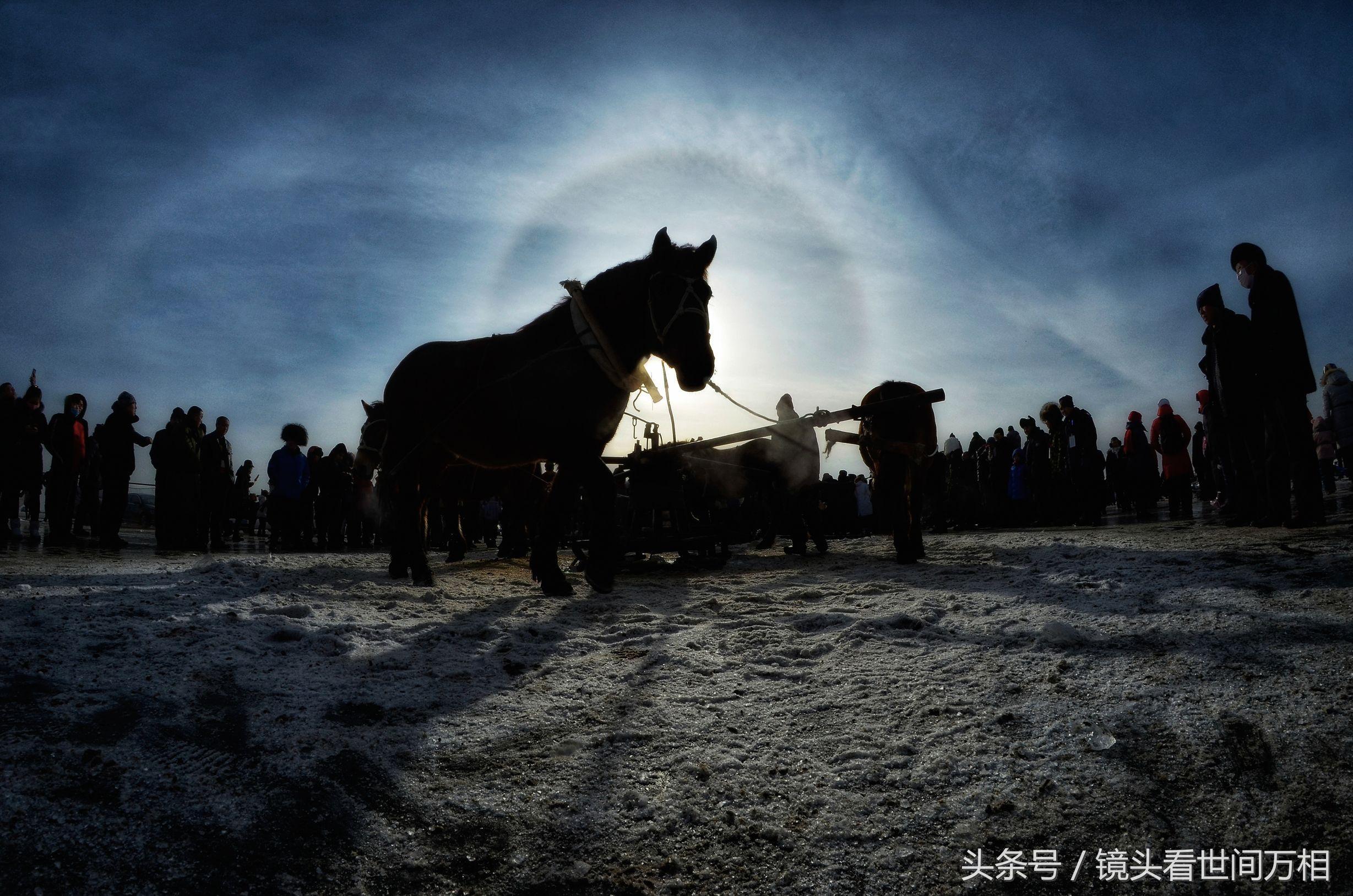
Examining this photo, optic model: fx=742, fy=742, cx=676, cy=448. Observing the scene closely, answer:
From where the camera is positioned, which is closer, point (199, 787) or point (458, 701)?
point (199, 787)

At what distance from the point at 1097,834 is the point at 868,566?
4.80 meters

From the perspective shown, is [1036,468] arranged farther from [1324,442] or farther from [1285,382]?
[1285,382]

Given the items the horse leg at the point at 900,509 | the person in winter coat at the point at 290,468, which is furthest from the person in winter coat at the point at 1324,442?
the person in winter coat at the point at 290,468

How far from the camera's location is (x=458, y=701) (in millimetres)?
3051

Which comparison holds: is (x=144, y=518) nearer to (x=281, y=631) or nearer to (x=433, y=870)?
(x=281, y=631)

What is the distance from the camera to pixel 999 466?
14.8 meters

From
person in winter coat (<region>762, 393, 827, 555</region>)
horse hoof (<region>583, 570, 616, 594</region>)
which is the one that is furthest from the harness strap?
person in winter coat (<region>762, 393, 827, 555</region>)

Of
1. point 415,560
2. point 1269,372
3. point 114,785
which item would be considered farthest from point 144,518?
point 1269,372

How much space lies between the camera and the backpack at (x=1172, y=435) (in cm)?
1109

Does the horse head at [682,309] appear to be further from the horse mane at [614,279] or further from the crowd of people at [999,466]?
the crowd of people at [999,466]

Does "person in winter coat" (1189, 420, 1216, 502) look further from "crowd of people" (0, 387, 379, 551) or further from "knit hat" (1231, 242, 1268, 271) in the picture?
"crowd of people" (0, 387, 379, 551)

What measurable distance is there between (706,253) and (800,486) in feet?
14.9

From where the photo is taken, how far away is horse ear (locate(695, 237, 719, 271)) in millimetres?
5379

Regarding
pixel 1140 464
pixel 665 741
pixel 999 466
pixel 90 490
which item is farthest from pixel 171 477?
pixel 1140 464
